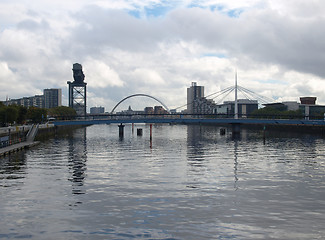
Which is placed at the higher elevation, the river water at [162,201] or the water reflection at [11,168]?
the water reflection at [11,168]

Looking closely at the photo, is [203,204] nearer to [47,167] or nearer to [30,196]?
[30,196]

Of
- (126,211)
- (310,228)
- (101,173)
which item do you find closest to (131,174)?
(101,173)

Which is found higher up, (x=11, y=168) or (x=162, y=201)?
(x=11, y=168)

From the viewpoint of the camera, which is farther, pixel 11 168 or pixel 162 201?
pixel 11 168

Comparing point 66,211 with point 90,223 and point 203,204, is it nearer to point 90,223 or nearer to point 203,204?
point 90,223

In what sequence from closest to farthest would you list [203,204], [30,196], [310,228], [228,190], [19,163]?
[310,228], [203,204], [30,196], [228,190], [19,163]

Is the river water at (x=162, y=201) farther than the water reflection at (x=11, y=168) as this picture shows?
No

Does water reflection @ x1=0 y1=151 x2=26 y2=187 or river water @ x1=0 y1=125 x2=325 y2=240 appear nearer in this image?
river water @ x1=0 y1=125 x2=325 y2=240

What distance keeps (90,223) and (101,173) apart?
55.3 ft

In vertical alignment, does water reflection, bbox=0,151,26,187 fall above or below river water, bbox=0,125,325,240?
above

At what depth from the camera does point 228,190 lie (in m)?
27.8

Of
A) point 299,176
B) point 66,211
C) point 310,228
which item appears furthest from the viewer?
point 299,176

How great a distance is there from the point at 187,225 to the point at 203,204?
176 inches

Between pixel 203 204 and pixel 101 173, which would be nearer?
pixel 203 204
